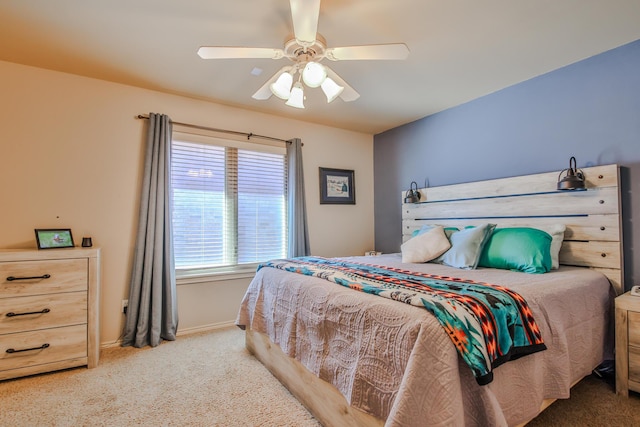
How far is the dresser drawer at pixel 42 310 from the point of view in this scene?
214cm

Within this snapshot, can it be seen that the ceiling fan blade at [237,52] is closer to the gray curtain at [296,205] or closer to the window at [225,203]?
the window at [225,203]

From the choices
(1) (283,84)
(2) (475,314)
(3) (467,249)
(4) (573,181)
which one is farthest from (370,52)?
(4) (573,181)

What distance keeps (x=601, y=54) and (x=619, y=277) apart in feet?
5.55

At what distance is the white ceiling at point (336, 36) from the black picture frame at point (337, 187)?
1311 millimetres

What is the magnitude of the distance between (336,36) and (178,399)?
262 cm

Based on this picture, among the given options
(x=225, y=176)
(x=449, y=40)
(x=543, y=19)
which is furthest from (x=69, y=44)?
(x=543, y=19)

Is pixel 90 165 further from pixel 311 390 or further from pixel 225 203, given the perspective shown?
pixel 311 390

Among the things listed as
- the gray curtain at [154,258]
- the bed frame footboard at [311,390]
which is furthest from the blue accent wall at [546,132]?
the gray curtain at [154,258]

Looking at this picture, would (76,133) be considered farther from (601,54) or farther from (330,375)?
(601,54)

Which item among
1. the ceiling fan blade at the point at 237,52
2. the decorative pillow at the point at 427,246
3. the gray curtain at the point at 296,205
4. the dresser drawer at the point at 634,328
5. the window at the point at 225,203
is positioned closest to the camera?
the ceiling fan blade at the point at 237,52

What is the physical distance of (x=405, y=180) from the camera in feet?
13.1

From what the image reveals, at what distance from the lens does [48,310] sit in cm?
223

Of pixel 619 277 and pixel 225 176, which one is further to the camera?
pixel 225 176

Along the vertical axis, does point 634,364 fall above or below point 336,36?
below
